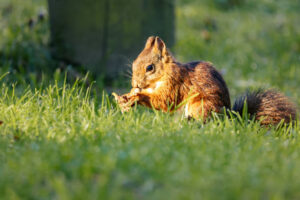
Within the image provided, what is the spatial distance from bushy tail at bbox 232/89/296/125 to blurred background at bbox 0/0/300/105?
1333 mm

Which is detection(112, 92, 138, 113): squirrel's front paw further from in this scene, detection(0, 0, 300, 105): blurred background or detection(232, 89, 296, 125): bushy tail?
detection(0, 0, 300, 105): blurred background

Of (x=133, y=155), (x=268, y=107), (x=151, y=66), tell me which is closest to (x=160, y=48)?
(x=151, y=66)

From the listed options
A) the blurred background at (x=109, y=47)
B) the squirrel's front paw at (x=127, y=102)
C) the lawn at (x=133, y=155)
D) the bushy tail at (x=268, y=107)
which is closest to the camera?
the lawn at (x=133, y=155)

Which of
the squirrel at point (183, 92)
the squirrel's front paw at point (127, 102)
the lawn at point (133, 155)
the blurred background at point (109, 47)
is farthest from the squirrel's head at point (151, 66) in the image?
the blurred background at point (109, 47)

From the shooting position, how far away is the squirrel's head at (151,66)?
3.18 metres

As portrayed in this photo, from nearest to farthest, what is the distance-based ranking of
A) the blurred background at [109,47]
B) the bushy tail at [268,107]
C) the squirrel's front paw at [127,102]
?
the squirrel's front paw at [127,102], the bushy tail at [268,107], the blurred background at [109,47]

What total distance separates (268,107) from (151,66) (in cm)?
104

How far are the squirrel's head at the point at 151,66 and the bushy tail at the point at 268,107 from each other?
0.73 metres

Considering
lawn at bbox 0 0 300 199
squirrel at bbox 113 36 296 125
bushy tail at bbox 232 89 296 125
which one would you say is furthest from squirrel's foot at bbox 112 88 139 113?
bushy tail at bbox 232 89 296 125

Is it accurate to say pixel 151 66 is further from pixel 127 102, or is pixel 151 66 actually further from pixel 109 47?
pixel 109 47

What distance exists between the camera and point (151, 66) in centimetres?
321

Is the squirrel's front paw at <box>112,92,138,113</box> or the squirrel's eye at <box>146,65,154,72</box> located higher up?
the squirrel's eye at <box>146,65,154,72</box>

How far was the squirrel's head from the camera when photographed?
3.18 metres

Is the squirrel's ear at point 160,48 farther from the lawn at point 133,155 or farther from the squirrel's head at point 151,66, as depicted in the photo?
the lawn at point 133,155
